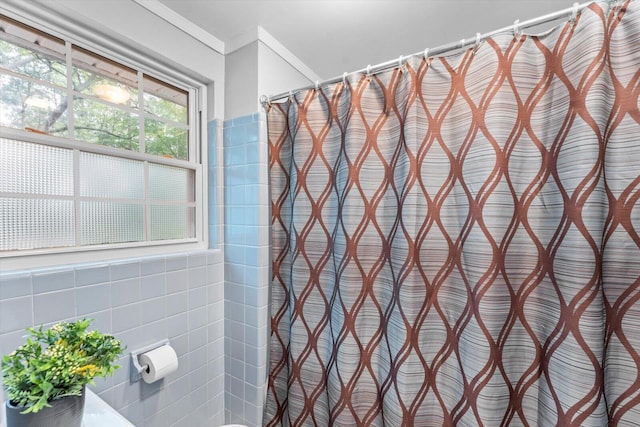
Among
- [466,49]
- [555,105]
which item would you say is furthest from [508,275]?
[466,49]

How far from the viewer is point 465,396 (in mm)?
955

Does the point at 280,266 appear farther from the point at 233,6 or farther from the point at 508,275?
the point at 233,6

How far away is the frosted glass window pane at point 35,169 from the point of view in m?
0.91

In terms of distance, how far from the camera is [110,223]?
1157mm

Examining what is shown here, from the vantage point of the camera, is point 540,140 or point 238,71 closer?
point 540,140

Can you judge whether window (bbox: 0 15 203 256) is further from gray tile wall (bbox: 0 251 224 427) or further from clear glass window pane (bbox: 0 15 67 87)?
gray tile wall (bbox: 0 251 224 427)

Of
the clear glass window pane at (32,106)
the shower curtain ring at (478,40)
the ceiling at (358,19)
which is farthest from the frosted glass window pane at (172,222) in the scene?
the shower curtain ring at (478,40)

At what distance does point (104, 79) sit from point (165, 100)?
10.4 inches

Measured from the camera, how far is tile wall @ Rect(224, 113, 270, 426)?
1385 mm

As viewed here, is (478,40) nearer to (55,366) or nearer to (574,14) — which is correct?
(574,14)

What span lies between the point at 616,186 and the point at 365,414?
4.04 feet

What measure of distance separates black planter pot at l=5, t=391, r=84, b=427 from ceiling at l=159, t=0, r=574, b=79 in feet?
5.00

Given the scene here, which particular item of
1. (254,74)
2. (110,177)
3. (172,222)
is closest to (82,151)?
(110,177)

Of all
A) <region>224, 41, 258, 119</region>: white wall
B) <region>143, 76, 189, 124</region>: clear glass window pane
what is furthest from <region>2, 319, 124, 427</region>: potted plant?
<region>224, 41, 258, 119</region>: white wall
